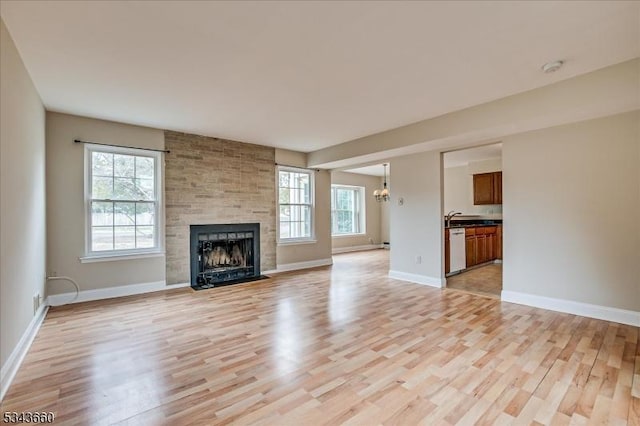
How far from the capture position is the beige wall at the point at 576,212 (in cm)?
332

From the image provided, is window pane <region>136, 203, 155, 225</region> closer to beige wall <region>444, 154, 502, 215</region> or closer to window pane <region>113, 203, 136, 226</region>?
window pane <region>113, 203, 136, 226</region>

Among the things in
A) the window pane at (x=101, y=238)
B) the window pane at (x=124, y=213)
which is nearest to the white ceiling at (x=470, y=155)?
the window pane at (x=124, y=213)

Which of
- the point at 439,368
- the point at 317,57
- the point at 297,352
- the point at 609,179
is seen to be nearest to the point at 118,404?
the point at 297,352

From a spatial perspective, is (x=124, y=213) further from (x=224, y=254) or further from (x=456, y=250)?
(x=456, y=250)

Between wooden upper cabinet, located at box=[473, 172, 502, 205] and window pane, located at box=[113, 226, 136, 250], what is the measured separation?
25.3 ft

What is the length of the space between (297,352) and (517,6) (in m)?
3.08

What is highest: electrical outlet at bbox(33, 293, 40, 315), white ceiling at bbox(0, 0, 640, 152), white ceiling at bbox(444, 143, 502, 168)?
white ceiling at bbox(0, 0, 640, 152)

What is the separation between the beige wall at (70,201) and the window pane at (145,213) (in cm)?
68

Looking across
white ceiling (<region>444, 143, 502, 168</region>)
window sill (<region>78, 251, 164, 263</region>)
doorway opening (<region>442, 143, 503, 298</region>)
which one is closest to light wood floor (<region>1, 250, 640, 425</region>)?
window sill (<region>78, 251, 164, 263</region>)

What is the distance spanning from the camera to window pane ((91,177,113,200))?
14.7 ft

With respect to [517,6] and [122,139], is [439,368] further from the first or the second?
[122,139]

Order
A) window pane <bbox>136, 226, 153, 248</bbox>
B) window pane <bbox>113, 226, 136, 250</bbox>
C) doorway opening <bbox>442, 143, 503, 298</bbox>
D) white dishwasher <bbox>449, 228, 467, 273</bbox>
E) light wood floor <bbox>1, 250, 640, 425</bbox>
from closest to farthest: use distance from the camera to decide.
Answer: light wood floor <bbox>1, 250, 640, 425</bbox> < window pane <bbox>113, 226, 136, 250</bbox> < window pane <bbox>136, 226, 153, 248</bbox> < doorway opening <bbox>442, 143, 503, 298</bbox> < white dishwasher <bbox>449, 228, 467, 273</bbox>

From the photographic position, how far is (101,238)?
4.52 m

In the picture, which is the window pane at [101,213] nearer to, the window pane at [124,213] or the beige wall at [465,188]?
the window pane at [124,213]
